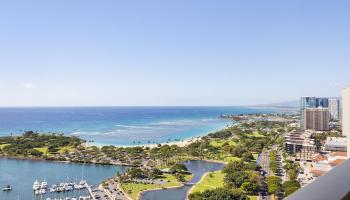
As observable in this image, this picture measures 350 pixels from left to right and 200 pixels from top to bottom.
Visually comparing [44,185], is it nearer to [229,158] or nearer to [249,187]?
[249,187]

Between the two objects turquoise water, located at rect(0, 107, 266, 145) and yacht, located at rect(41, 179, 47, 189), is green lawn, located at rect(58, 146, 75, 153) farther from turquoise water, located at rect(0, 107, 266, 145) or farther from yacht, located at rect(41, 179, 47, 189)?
yacht, located at rect(41, 179, 47, 189)

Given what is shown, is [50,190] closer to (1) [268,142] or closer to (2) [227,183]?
(2) [227,183]

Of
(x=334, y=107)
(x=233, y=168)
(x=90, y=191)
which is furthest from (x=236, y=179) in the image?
(x=334, y=107)

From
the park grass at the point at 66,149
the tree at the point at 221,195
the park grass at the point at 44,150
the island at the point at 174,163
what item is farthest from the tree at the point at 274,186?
the park grass at the point at 44,150

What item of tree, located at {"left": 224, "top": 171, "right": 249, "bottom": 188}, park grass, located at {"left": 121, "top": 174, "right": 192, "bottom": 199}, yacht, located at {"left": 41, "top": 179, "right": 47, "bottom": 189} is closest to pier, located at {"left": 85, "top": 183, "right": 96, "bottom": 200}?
park grass, located at {"left": 121, "top": 174, "right": 192, "bottom": 199}

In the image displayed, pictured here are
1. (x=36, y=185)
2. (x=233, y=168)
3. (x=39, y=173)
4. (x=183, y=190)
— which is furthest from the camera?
(x=39, y=173)

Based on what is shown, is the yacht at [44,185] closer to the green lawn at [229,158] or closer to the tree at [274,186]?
the tree at [274,186]

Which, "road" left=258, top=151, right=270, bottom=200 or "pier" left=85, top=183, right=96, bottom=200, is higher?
"road" left=258, top=151, right=270, bottom=200
